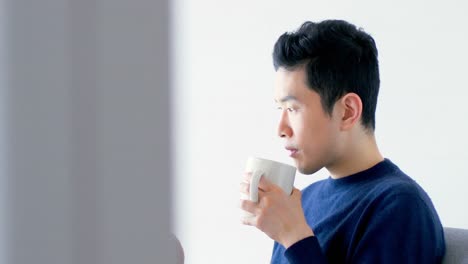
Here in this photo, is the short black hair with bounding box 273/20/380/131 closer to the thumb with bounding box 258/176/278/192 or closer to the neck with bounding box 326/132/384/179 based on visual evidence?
the neck with bounding box 326/132/384/179

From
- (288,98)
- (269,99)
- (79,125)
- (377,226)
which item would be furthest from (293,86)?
(79,125)

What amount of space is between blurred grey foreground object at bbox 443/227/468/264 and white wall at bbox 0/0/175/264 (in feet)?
2.93

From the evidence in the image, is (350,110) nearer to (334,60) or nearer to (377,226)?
(334,60)

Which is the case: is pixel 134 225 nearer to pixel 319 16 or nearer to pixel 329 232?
pixel 329 232

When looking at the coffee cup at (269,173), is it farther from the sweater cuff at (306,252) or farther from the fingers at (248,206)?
the sweater cuff at (306,252)

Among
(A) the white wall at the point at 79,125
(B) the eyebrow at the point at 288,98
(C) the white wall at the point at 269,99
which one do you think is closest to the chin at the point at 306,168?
(B) the eyebrow at the point at 288,98

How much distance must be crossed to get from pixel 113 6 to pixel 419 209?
34.0 inches

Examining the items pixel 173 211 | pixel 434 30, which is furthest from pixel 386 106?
pixel 173 211

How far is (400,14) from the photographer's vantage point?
1552mm

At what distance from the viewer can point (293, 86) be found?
3.40 feet

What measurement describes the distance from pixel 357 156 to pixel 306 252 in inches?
8.5

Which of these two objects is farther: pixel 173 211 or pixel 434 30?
pixel 434 30

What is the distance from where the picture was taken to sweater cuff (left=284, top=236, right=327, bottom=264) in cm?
89

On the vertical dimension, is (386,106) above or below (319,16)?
below
